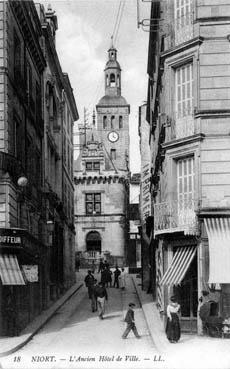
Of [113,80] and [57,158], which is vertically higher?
[113,80]

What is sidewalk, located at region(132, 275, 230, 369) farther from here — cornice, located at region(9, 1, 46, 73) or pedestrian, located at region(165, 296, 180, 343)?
cornice, located at region(9, 1, 46, 73)

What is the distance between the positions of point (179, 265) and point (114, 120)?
6676 centimetres

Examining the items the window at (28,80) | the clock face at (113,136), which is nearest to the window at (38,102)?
the window at (28,80)

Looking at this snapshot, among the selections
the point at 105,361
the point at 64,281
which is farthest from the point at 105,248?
the point at 105,361

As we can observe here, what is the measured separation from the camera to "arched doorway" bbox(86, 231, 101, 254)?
68875 mm

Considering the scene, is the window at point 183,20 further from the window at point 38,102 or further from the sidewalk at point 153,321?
the sidewalk at point 153,321

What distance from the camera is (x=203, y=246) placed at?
21688mm

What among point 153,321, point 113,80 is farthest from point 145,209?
point 113,80

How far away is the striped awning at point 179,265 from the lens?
72.1 feet

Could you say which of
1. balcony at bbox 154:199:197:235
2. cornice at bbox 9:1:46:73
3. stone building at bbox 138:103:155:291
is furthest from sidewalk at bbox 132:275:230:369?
stone building at bbox 138:103:155:291

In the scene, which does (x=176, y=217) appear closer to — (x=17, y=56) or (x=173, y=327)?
(x=173, y=327)

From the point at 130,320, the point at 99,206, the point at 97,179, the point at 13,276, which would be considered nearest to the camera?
the point at 130,320

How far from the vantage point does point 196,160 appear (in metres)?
22.5

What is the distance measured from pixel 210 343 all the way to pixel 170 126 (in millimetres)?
7789
